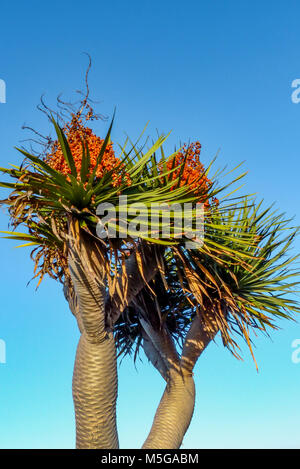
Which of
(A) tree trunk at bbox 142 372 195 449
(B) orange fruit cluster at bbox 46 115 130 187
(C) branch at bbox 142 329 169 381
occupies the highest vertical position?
(B) orange fruit cluster at bbox 46 115 130 187

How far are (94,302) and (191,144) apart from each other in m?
2.84

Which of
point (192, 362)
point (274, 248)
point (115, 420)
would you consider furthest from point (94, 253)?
point (274, 248)

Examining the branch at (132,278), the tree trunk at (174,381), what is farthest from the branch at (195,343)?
the branch at (132,278)

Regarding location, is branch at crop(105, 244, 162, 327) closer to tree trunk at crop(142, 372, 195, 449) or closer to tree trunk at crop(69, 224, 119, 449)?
tree trunk at crop(69, 224, 119, 449)

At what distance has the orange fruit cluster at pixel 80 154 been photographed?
657 cm

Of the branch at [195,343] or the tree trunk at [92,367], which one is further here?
the branch at [195,343]

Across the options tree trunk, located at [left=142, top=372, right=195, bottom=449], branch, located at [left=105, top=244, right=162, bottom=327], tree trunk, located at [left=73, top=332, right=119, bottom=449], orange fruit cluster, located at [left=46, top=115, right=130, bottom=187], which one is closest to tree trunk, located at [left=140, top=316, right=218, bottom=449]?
tree trunk, located at [left=142, top=372, right=195, bottom=449]

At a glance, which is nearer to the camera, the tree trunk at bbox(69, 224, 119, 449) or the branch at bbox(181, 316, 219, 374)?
the tree trunk at bbox(69, 224, 119, 449)

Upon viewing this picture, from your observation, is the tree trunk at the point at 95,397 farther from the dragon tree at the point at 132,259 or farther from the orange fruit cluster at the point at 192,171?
the orange fruit cluster at the point at 192,171

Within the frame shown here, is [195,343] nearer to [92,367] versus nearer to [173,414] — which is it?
[173,414]

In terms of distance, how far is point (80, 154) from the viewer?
21.7 feet

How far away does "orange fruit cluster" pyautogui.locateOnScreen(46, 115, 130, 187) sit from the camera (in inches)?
259

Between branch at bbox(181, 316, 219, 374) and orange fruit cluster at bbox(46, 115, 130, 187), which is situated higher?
orange fruit cluster at bbox(46, 115, 130, 187)

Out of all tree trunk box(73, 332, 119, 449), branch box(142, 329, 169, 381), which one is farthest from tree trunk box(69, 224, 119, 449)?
branch box(142, 329, 169, 381)
